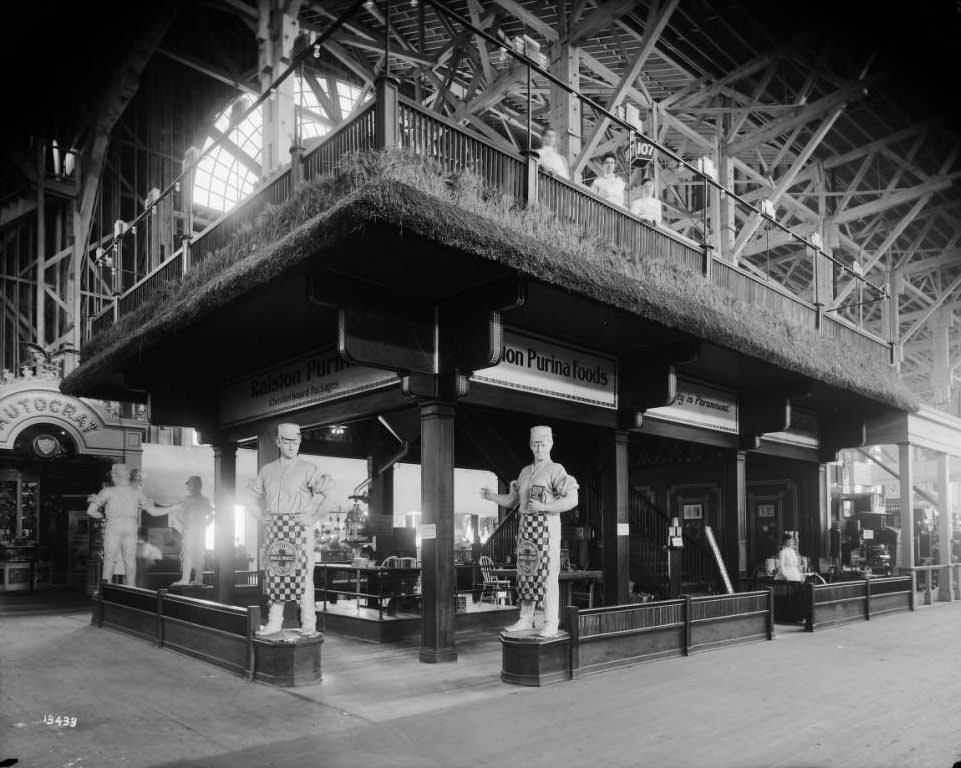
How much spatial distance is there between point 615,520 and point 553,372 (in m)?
2.07

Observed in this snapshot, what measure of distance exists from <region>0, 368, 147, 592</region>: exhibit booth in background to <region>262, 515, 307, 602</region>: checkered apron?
29.1 ft

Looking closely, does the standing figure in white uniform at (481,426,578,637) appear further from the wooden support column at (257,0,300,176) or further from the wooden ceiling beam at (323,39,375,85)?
the wooden ceiling beam at (323,39,375,85)

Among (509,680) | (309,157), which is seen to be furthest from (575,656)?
(309,157)

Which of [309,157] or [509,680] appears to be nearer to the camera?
[509,680]

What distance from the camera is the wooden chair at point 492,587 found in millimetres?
11891

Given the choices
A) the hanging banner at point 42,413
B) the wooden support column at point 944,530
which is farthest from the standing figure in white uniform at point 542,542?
the wooden support column at point 944,530

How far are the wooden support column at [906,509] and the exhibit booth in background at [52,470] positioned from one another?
559 inches

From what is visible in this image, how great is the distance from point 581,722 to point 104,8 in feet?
16.6

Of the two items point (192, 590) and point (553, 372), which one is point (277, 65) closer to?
point (553, 372)

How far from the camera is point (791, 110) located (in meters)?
18.6

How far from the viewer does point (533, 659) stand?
6.93 m

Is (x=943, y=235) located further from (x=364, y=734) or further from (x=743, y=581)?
(x=364, y=734)

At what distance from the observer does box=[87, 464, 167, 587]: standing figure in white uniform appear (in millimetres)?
11461

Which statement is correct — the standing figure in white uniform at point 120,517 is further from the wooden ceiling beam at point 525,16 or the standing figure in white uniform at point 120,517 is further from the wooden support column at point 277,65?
the wooden ceiling beam at point 525,16
